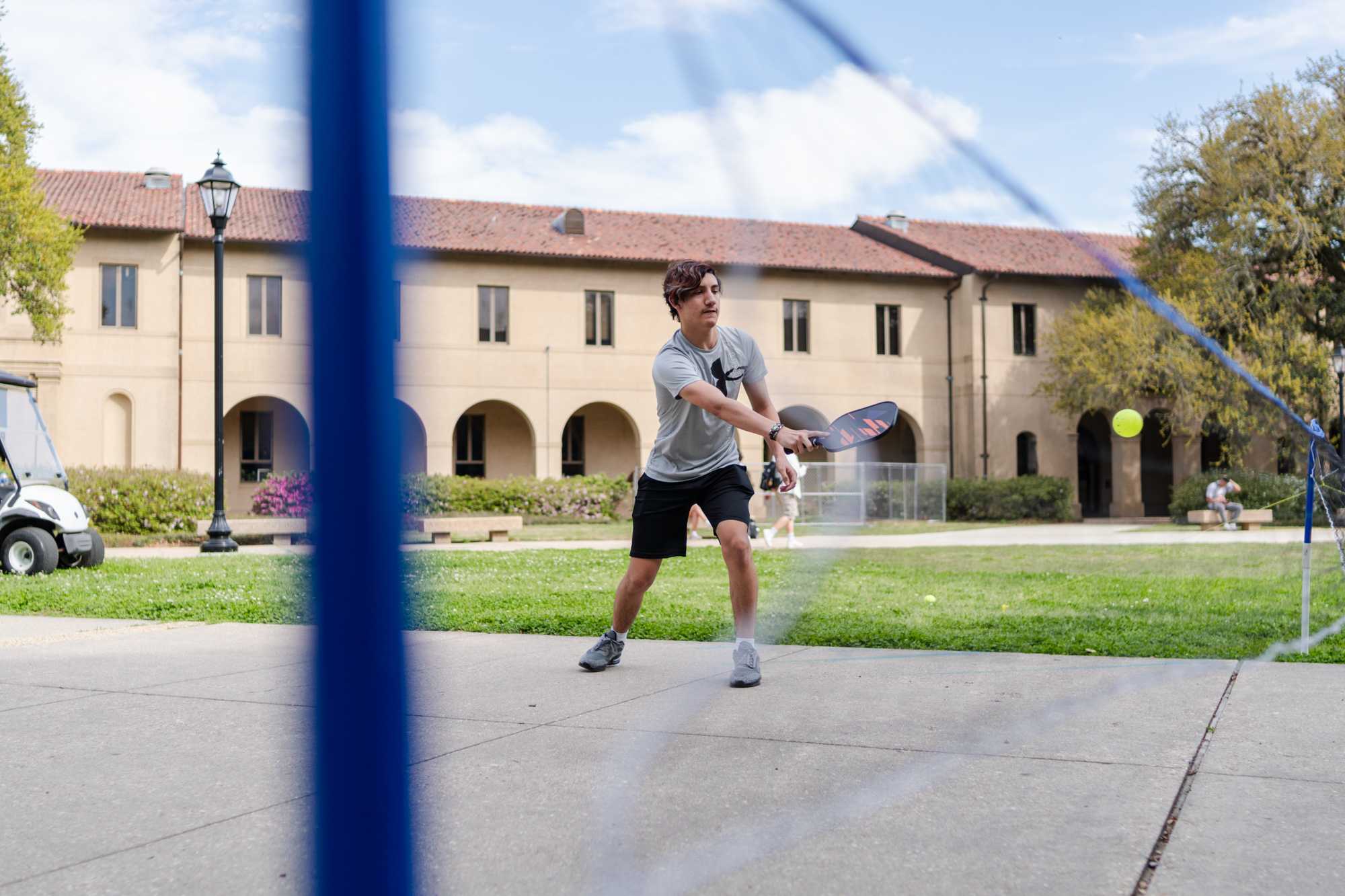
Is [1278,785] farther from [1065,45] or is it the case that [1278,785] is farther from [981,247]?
[1065,45]

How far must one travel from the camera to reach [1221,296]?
10695mm

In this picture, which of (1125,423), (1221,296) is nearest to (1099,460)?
(1125,423)

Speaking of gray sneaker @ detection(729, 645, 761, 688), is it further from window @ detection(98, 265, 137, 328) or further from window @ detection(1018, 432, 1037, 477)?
window @ detection(1018, 432, 1037, 477)

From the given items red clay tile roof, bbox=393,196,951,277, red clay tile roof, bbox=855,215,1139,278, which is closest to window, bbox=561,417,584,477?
red clay tile roof, bbox=393,196,951,277

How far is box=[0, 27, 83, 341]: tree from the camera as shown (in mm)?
22688

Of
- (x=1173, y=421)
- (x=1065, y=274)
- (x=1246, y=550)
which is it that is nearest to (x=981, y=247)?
(x=1065, y=274)

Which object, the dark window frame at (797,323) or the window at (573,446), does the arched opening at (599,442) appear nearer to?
the window at (573,446)

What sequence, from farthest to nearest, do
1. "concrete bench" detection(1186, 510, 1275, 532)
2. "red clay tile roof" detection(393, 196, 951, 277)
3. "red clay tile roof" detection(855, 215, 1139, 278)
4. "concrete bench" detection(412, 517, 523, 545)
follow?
"concrete bench" detection(412, 517, 523, 545) < "concrete bench" detection(1186, 510, 1275, 532) < "red clay tile roof" detection(855, 215, 1139, 278) < "red clay tile roof" detection(393, 196, 951, 277)

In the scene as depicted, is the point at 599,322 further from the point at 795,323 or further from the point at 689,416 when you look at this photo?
the point at 795,323

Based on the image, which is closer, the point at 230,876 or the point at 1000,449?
the point at 230,876

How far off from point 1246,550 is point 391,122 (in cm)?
1137

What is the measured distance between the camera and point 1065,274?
3697mm

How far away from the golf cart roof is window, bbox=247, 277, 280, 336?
44.5 ft

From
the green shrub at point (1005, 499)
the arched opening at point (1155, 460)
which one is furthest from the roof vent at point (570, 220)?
the green shrub at point (1005, 499)
